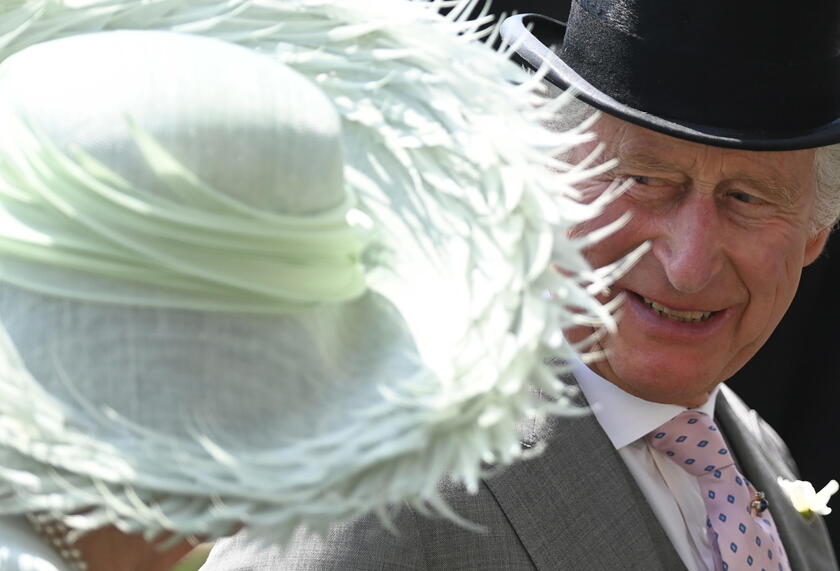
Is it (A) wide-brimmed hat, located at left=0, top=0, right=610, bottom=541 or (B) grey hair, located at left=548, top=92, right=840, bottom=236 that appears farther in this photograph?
(B) grey hair, located at left=548, top=92, right=840, bottom=236

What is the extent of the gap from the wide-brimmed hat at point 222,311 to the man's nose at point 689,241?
750 millimetres

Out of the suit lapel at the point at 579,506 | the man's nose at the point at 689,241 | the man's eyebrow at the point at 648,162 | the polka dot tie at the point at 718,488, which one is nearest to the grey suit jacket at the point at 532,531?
the suit lapel at the point at 579,506

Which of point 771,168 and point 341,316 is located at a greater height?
point 341,316

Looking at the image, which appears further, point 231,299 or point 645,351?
point 645,351

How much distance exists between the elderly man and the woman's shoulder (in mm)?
525

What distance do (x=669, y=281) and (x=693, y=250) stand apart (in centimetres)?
6

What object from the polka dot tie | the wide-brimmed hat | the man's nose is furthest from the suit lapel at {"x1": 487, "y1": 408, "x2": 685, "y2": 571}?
the wide-brimmed hat

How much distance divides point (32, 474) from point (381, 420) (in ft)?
0.87

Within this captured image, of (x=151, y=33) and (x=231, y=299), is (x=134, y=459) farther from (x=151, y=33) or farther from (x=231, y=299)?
(x=151, y=33)

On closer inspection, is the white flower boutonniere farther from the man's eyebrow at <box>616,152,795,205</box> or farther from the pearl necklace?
the pearl necklace

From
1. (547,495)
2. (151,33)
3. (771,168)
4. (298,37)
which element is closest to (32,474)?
(151,33)

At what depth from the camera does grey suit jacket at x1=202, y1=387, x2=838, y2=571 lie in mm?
1377

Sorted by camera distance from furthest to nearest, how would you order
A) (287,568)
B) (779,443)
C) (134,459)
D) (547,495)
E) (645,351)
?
(779,443)
(645,351)
(547,495)
(287,568)
(134,459)

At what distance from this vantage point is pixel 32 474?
790mm
